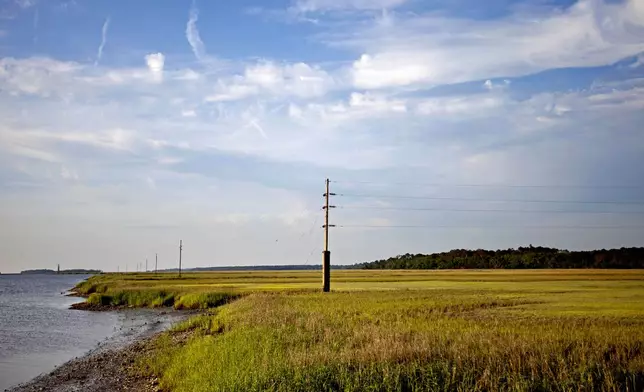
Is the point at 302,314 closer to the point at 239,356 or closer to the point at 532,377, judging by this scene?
the point at 239,356

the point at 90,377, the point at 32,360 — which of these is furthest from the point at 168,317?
the point at 90,377

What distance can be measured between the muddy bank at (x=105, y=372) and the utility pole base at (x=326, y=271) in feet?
77.5

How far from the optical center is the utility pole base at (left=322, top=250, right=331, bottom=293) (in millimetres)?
58531

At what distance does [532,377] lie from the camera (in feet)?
47.8

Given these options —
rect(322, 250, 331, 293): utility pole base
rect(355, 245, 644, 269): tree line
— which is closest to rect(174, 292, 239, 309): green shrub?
rect(322, 250, 331, 293): utility pole base

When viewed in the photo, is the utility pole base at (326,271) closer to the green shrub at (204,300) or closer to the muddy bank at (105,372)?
the green shrub at (204,300)

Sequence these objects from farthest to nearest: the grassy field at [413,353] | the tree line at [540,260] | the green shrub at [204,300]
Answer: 1. the tree line at [540,260]
2. the green shrub at [204,300]
3. the grassy field at [413,353]

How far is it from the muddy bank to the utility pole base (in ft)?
77.5

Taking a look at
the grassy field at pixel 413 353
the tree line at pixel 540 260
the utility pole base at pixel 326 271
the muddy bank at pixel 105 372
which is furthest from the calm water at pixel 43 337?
the tree line at pixel 540 260

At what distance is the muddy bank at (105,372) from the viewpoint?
20672mm

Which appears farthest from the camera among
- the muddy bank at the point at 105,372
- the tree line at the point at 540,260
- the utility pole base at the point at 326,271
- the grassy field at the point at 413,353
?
the tree line at the point at 540,260

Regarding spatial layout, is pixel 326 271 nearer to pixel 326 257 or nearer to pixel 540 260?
pixel 326 257

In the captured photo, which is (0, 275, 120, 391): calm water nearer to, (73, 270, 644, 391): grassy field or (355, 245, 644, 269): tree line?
(73, 270, 644, 391): grassy field

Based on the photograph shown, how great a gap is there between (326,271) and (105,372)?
1473 inches
